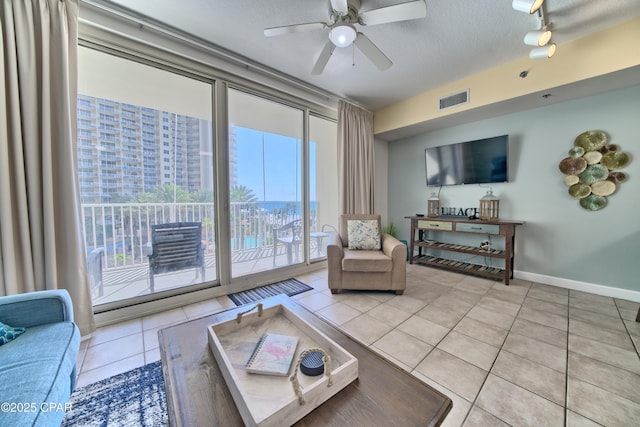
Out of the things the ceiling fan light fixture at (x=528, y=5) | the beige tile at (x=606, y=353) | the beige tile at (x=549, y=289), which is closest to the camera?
the beige tile at (x=606, y=353)

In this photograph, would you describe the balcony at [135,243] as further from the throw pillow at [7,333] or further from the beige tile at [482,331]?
the beige tile at [482,331]

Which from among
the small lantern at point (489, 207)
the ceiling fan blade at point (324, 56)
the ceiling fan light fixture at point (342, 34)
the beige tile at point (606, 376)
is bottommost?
the beige tile at point (606, 376)

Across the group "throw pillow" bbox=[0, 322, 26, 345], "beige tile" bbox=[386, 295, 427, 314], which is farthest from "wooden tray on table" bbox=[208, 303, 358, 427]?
"beige tile" bbox=[386, 295, 427, 314]

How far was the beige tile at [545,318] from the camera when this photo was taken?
6.13ft

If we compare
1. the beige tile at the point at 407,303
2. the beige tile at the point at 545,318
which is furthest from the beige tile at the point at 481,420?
the beige tile at the point at 545,318

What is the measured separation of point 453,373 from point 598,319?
65.6 inches

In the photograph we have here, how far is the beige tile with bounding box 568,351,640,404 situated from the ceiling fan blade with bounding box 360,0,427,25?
2.44 meters

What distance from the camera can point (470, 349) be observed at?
159cm

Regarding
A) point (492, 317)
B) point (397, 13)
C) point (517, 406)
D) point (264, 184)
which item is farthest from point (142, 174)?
point (492, 317)

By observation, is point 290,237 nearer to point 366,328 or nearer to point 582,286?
point 366,328

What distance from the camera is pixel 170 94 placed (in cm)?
233

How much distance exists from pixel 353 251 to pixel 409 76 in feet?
7.31

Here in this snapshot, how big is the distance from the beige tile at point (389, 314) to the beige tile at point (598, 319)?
4.76 feet

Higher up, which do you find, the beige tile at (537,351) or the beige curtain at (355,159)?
the beige curtain at (355,159)
